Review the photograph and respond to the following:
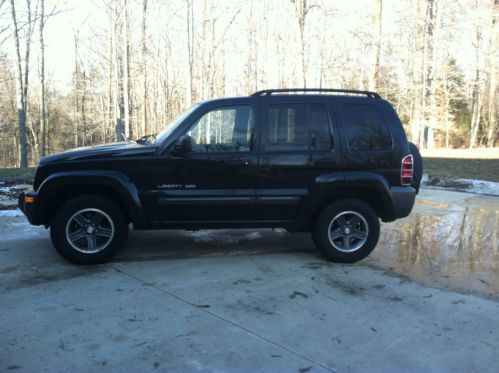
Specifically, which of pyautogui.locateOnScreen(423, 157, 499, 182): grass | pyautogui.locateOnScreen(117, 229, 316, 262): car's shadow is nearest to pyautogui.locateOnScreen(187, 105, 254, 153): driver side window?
pyautogui.locateOnScreen(117, 229, 316, 262): car's shadow

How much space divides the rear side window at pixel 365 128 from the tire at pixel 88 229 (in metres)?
2.94

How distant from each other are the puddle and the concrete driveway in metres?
0.03

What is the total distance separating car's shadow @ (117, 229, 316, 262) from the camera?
5594mm

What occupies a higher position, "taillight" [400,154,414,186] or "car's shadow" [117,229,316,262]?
"taillight" [400,154,414,186]

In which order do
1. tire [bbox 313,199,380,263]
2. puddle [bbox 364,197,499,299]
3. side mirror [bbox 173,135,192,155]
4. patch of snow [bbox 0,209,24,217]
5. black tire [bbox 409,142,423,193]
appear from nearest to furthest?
puddle [bbox 364,197,499,299], side mirror [bbox 173,135,192,155], tire [bbox 313,199,380,263], black tire [bbox 409,142,423,193], patch of snow [bbox 0,209,24,217]

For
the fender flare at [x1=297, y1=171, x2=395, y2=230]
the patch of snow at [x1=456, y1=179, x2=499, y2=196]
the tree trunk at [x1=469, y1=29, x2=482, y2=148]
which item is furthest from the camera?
the tree trunk at [x1=469, y1=29, x2=482, y2=148]

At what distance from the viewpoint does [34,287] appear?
434cm

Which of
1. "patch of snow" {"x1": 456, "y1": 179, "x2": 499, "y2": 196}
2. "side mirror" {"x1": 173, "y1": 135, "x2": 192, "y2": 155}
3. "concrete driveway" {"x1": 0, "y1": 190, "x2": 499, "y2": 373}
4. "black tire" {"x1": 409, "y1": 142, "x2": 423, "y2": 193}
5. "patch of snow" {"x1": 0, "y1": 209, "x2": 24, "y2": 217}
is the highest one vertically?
"side mirror" {"x1": 173, "y1": 135, "x2": 192, "y2": 155}

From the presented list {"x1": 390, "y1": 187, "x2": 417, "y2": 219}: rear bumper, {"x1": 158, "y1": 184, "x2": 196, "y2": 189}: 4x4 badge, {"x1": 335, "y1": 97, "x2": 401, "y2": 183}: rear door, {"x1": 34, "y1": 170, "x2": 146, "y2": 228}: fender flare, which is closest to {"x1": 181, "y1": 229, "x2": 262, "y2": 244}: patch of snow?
{"x1": 158, "y1": 184, "x2": 196, "y2": 189}: 4x4 badge

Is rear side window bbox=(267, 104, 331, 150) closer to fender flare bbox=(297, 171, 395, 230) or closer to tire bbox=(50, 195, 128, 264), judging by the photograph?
fender flare bbox=(297, 171, 395, 230)

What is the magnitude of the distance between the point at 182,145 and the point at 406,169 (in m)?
2.73

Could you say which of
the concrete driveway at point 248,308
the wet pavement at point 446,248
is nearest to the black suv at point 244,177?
the concrete driveway at point 248,308

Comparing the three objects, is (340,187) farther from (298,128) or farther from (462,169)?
(462,169)

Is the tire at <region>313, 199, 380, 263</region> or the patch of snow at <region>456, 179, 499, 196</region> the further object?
the patch of snow at <region>456, 179, 499, 196</region>
